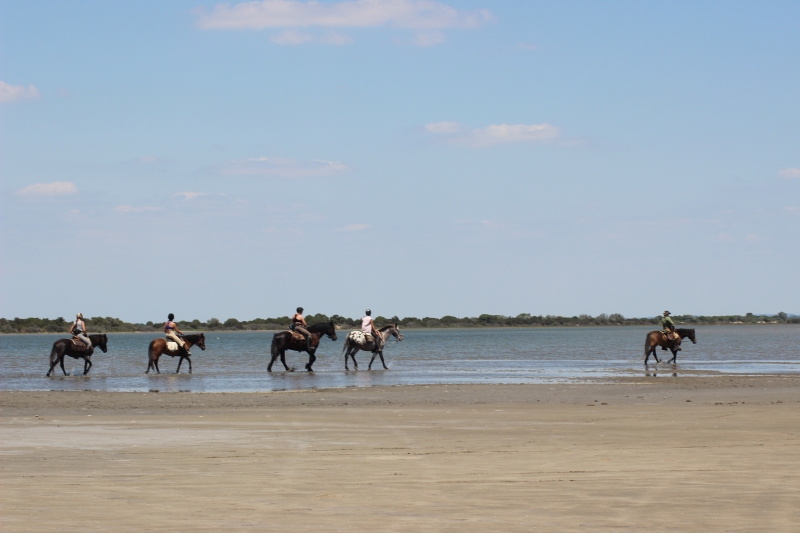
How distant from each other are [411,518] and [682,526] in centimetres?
205

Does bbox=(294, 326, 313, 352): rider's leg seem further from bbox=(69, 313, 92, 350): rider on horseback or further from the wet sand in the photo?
the wet sand

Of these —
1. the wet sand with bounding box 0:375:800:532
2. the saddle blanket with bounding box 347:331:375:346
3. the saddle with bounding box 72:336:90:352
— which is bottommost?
the wet sand with bounding box 0:375:800:532

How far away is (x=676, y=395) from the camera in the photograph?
20.8m

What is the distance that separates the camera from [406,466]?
10078 millimetres

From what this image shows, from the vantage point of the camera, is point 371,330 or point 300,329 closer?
point 300,329

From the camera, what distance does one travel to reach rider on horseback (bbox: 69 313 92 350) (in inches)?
1251

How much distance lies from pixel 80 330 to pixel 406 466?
82.8ft

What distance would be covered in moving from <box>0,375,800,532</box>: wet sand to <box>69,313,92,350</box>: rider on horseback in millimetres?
13162

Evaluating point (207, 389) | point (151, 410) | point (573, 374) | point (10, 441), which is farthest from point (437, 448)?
point (573, 374)

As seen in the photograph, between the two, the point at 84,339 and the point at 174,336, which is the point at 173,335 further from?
the point at 84,339

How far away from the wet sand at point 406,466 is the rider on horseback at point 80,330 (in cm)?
1316

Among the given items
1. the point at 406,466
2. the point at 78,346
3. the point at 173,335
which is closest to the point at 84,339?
the point at 78,346

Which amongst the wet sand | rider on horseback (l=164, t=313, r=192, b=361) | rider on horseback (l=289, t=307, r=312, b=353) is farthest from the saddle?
the wet sand

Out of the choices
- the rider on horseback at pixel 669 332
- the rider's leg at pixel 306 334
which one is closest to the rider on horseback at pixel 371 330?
the rider's leg at pixel 306 334
